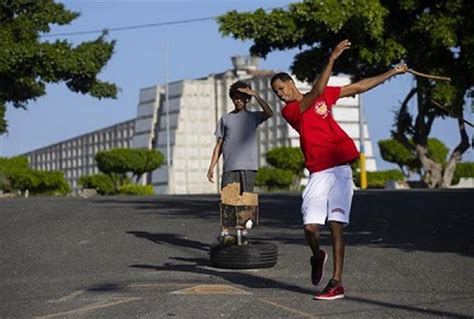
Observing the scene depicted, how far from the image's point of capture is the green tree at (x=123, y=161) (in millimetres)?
56625

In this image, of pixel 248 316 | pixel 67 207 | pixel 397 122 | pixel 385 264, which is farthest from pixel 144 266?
→ pixel 397 122

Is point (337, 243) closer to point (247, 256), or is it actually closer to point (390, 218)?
point (247, 256)

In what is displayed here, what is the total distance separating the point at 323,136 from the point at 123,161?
47.5 metres

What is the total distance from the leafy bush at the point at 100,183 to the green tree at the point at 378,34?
1760 cm

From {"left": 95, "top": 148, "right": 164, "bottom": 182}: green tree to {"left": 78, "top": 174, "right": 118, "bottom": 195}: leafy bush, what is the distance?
1.78 feet

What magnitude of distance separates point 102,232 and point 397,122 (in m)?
26.6

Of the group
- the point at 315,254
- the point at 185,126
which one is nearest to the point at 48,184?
the point at 315,254

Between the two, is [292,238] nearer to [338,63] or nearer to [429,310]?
[429,310]

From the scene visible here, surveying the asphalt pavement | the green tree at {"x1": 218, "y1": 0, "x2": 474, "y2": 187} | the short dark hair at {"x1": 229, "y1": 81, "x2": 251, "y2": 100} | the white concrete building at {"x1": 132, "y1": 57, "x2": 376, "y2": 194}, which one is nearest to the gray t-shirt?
the short dark hair at {"x1": 229, "y1": 81, "x2": 251, "y2": 100}

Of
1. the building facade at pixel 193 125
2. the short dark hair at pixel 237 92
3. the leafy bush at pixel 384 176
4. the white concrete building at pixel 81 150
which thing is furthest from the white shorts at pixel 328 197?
the white concrete building at pixel 81 150

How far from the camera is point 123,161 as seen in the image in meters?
56.5

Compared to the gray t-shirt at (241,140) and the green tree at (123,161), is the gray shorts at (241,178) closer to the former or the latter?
the gray t-shirt at (241,140)

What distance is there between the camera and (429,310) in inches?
345

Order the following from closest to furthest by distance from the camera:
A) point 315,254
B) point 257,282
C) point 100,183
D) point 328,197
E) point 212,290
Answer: point 328,197 < point 315,254 < point 212,290 < point 257,282 < point 100,183
